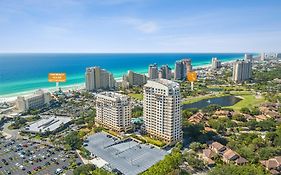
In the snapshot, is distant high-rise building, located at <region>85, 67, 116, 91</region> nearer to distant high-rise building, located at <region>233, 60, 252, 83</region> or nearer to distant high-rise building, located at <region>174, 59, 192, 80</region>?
distant high-rise building, located at <region>174, 59, 192, 80</region>

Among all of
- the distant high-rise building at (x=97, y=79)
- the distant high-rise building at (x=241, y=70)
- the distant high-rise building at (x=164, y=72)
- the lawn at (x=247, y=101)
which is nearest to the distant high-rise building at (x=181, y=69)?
the distant high-rise building at (x=164, y=72)

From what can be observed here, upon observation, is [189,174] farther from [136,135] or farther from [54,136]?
[54,136]

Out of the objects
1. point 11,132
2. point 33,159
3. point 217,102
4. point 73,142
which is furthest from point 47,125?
point 217,102

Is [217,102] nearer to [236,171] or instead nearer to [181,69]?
[181,69]

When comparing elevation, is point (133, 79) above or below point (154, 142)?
above

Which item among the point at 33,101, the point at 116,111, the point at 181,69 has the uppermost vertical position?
the point at 181,69

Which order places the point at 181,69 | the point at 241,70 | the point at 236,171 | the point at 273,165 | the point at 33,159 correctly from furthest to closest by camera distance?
the point at 181,69 → the point at 241,70 → the point at 33,159 → the point at 273,165 → the point at 236,171

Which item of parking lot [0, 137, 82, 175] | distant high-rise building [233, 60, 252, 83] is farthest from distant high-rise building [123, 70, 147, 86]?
parking lot [0, 137, 82, 175]
